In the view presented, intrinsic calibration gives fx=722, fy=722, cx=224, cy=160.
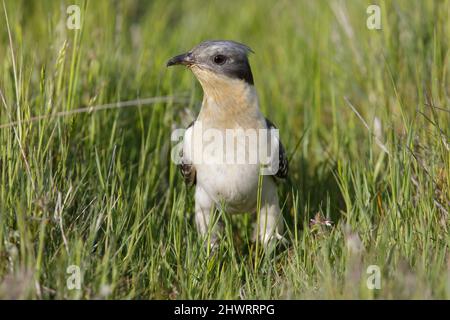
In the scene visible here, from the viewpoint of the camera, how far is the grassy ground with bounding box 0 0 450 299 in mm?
3988

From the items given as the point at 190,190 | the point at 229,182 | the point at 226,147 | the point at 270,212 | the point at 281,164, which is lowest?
the point at 270,212

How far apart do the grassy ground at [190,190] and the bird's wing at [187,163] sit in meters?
0.15

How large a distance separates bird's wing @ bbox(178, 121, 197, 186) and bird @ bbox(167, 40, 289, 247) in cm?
1

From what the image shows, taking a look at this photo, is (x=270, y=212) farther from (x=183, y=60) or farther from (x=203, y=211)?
(x=183, y=60)

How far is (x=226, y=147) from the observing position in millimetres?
4906

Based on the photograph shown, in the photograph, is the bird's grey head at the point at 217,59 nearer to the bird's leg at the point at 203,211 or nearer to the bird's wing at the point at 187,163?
the bird's wing at the point at 187,163

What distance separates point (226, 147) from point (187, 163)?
1.47 feet

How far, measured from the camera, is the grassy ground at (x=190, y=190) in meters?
3.99

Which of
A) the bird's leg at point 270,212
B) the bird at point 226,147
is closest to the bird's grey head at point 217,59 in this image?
the bird at point 226,147

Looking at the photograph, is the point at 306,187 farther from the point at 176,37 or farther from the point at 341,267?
the point at 176,37

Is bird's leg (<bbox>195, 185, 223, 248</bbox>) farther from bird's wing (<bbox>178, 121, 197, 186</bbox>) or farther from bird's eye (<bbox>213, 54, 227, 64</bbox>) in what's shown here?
bird's eye (<bbox>213, 54, 227, 64</bbox>)

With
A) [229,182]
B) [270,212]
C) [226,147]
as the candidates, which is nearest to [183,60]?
[226,147]
